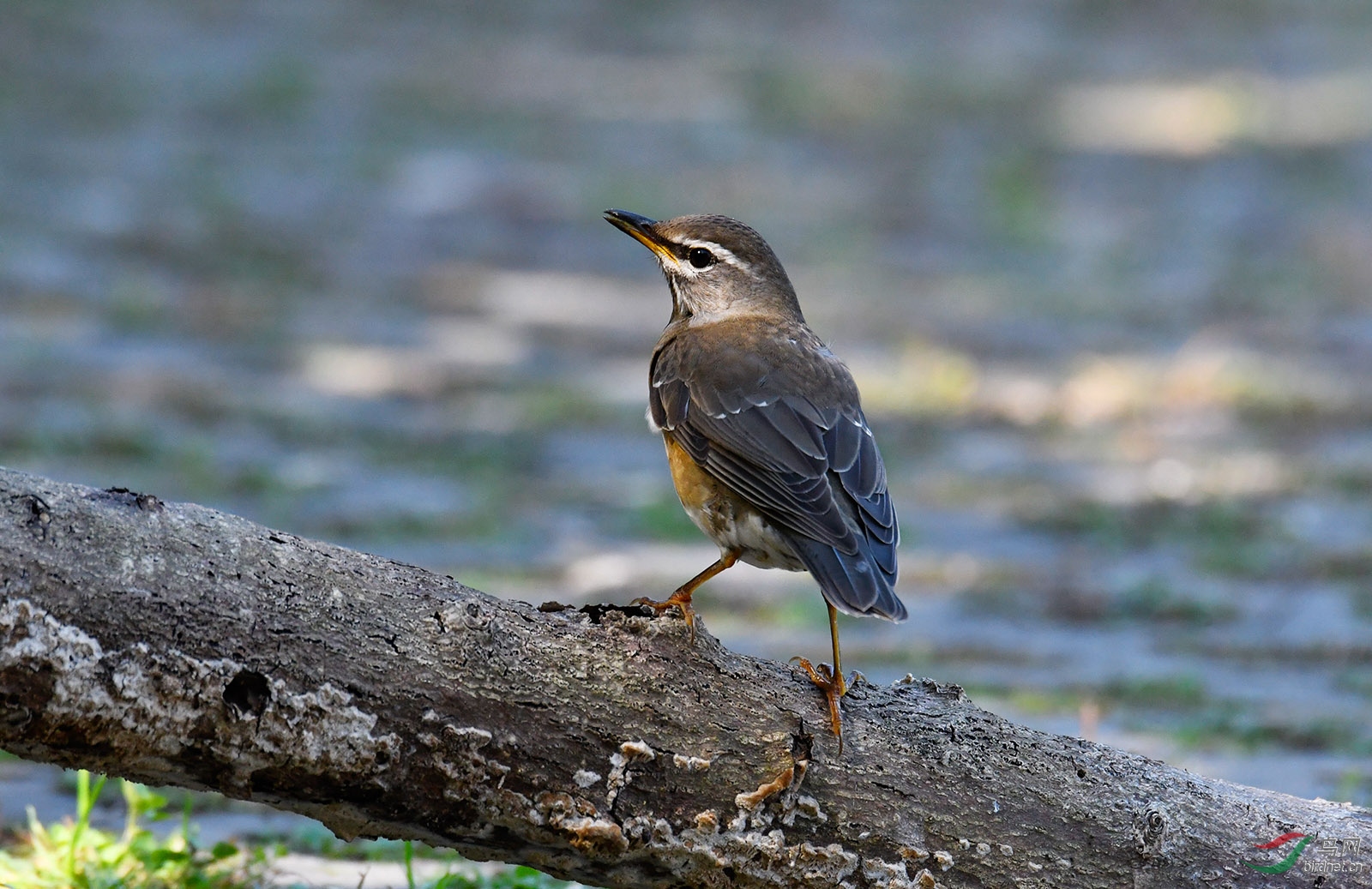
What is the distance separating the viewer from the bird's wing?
13.4 ft

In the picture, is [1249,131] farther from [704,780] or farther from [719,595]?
[704,780]

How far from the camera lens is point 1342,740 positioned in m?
5.64

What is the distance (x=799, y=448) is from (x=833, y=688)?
3.04 ft

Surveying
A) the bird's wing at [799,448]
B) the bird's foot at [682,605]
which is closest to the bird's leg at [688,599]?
the bird's foot at [682,605]

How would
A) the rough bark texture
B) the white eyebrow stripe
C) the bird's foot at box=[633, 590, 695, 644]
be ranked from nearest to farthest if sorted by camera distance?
the rough bark texture < the bird's foot at box=[633, 590, 695, 644] < the white eyebrow stripe

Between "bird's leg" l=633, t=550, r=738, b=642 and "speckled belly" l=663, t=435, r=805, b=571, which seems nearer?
"bird's leg" l=633, t=550, r=738, b=642

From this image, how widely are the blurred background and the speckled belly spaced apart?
1409 millimetres

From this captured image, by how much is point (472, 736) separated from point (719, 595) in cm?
366

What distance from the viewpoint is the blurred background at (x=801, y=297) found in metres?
6.95

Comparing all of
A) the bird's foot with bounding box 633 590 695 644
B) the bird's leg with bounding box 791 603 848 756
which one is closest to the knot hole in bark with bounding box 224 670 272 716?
the bird's foot with bounding box 633 590 695 644

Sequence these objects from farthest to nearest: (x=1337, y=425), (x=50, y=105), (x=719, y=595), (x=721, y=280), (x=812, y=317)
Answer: (x=50, y=105) < (x=812, y=317) < (x=1337, y=425) < (x=719, y=595) < (x=721, y=280)

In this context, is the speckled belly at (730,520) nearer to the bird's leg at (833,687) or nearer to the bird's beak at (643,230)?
the bird's leg at (833,687)

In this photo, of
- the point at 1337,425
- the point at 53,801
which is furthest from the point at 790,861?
the point at 1337,425

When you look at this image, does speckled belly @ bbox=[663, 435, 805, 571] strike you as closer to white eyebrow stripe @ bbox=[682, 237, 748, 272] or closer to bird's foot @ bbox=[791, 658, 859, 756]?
bird's foot @ bbox=[791, 658, 859, 756]
